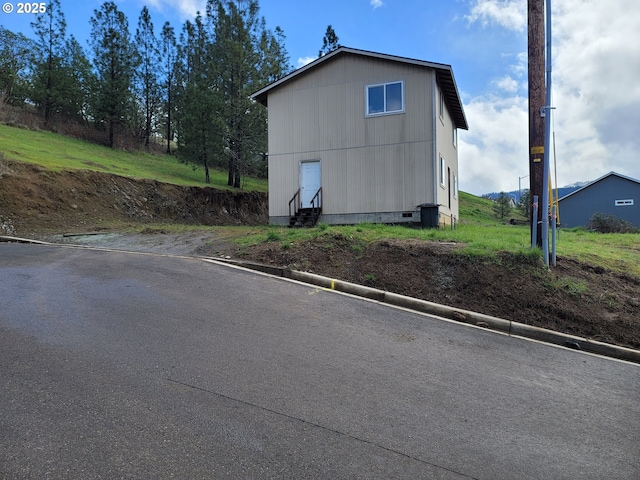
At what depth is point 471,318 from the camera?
21.4ft

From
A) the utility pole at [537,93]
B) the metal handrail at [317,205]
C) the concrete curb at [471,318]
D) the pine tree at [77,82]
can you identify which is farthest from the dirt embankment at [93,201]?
the pine tree at [77,82]

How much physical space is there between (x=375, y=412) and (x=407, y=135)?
44.4 ft

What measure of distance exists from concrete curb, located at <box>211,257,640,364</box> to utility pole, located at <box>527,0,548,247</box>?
2.50m

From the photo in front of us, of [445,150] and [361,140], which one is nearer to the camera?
[361,140]

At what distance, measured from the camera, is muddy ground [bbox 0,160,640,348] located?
6480 millimetres

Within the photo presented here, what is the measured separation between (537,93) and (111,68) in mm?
35197

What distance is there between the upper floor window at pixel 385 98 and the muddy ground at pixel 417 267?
802 centimetres

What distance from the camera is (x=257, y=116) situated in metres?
27.7

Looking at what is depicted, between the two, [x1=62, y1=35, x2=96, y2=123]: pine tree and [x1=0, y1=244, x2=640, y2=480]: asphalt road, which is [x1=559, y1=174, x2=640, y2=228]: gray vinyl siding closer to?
[x1=0, y1=244, x2=640, y2=480]: asphalt road

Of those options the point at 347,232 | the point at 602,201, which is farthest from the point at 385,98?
the point at 602,201

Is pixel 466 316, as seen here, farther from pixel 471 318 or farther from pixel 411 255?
pixel 411 255

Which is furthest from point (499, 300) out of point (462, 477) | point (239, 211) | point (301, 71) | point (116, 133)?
point (116, 133)

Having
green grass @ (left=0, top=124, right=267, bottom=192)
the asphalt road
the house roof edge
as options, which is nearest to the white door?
the house roof edge

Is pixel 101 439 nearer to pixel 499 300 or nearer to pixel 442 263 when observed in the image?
pixel 499 300
